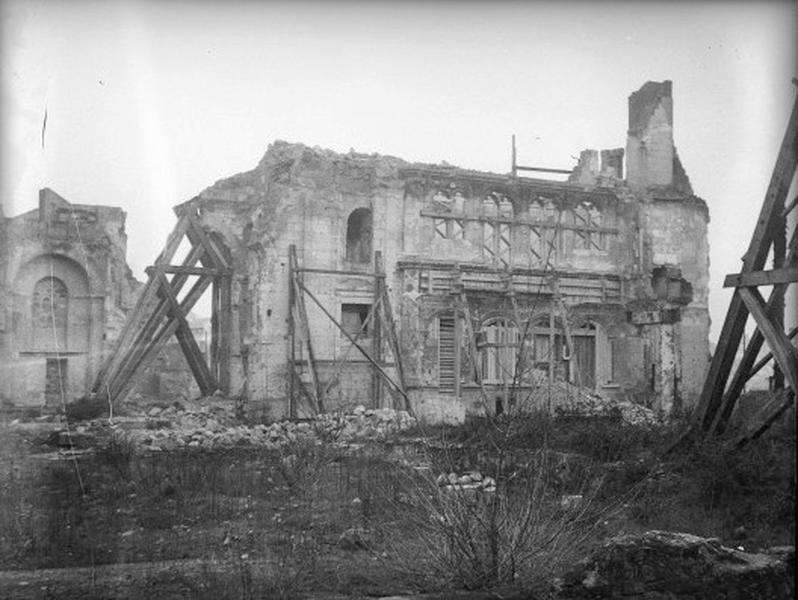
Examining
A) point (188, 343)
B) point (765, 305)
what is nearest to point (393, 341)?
point (188, 343)

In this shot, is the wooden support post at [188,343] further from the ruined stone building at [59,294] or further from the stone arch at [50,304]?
the stone arch at [50,304]

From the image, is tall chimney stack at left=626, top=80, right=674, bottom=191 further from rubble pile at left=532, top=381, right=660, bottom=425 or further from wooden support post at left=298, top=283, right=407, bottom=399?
wooden support post at left=298, top=283, right=407, bottom=399

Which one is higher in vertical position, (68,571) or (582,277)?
(582,277)

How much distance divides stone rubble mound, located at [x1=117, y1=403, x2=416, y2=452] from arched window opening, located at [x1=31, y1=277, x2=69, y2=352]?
7976mm

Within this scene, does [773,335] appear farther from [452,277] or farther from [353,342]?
[452,277]

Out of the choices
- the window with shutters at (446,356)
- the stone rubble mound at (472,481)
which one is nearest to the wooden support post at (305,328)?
the window with shutters at (446,356)

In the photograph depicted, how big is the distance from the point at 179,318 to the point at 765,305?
1528 centimetres

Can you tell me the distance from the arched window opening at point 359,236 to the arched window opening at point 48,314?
973cm

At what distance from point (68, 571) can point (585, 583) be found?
13.7 feet

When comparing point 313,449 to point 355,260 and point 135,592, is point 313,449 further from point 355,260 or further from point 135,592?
point 355,260

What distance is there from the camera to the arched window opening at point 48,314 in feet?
83.1

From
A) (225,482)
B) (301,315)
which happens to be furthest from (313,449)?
(301,315)

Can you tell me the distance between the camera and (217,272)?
71.2 feet

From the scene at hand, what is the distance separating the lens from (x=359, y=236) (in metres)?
22.2
